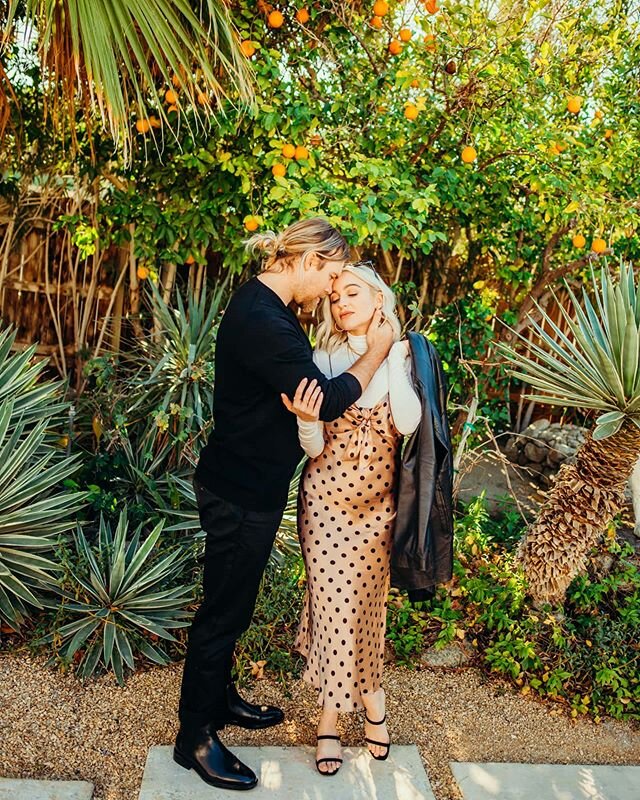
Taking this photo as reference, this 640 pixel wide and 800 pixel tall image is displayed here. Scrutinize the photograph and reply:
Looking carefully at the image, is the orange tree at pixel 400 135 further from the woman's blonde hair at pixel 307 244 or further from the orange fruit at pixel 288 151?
the woman's blonde hair at pixel 307 244

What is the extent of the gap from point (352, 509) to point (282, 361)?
30.9 inches

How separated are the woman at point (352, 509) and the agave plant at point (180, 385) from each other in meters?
1.64

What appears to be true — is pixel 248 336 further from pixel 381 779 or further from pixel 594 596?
pixel 594 596

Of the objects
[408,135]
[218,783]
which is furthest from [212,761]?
[408,135]

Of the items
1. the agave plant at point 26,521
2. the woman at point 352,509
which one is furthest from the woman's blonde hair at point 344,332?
the agave plant at point 26,521

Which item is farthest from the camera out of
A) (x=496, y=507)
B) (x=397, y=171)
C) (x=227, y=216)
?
(x=496, y=507)

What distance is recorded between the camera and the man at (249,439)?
249cm

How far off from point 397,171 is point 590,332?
1575 millimetres

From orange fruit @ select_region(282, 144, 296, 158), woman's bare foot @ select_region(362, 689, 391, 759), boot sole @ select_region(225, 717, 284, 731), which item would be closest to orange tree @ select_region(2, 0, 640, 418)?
orange fruit @ select_region(282, 144, 296, 158)

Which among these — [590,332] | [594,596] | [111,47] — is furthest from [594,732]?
[111,47]

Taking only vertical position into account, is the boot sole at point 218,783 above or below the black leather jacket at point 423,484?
below

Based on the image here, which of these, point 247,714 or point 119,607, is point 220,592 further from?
point 119,607

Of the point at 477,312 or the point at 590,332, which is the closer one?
the point at 590,332

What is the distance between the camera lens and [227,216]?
4879 millimetres
